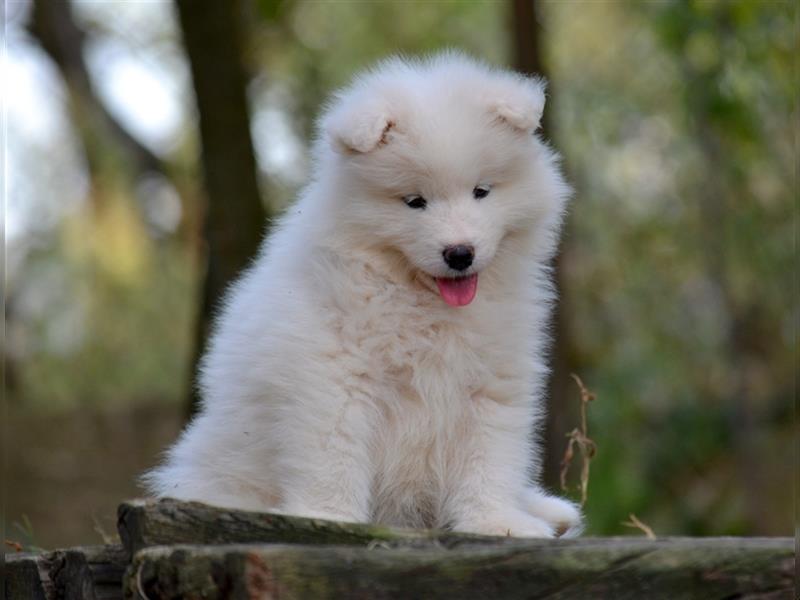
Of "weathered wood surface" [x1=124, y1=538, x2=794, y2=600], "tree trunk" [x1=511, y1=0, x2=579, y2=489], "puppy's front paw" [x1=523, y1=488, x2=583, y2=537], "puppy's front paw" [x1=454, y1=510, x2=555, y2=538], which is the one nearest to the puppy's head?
"puppy's front paw" [x1=454, y1=510, x2=555, y2=538]

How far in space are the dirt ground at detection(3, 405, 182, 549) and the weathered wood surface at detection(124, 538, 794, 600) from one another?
6221mm

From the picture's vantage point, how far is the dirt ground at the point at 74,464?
9289 millimetres

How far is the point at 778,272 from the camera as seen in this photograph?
11.4 metres

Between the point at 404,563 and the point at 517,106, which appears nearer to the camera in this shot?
the point at 404,563

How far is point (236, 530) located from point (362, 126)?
135cm

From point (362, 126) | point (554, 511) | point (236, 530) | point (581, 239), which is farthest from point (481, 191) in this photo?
point (581, 239)

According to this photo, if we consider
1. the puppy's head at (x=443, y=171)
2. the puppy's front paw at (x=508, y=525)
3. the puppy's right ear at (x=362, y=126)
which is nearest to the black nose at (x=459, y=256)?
the puppy's head at (x=443, y=171)

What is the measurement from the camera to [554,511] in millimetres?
4379

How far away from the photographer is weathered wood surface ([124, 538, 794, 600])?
9.50 feet

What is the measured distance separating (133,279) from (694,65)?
6.05m

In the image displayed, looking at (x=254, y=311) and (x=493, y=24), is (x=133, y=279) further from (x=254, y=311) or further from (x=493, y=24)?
(x=254, y=311)

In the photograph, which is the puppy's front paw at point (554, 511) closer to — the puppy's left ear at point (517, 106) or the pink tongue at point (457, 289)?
the pink tongue at point (457, 289)

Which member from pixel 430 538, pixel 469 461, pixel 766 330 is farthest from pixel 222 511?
pixel 766 330

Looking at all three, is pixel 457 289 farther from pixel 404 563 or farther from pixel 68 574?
pixel 68 574
